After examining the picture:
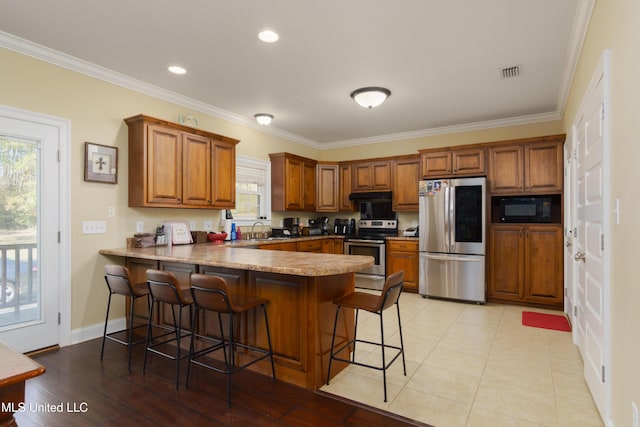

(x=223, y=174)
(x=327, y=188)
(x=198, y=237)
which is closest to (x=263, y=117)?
(x=223, y=174)

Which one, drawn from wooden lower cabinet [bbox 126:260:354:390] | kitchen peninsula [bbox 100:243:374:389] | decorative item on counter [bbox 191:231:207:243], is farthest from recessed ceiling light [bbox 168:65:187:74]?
wooden lower cabinet [bbox 126:260:354:390]

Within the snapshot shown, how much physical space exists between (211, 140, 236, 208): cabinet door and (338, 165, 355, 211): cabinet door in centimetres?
244

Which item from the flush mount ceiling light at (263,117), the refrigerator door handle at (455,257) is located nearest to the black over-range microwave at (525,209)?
the refrigerator door handle at (455,257)

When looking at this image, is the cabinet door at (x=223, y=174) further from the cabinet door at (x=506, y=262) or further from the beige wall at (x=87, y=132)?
the cabinet door at (x=506, y=262)

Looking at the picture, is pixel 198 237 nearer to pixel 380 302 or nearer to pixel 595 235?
pixel 380 302

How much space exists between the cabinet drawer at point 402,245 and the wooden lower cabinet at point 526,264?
1078 millimetres

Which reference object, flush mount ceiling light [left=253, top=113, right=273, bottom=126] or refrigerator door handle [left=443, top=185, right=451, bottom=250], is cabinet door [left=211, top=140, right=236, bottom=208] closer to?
flush mount ceiling light [left=253, top=113, right=273, bottom=126]

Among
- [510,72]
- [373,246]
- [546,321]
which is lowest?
[546,321]

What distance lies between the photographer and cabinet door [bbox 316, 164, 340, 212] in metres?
6.50

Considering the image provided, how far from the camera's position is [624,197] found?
1.62 m

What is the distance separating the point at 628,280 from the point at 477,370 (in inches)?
60.7

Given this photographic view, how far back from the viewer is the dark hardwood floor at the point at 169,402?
2.06m

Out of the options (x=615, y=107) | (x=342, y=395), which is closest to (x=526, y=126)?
(x=615, y=107)

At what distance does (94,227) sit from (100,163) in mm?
654
